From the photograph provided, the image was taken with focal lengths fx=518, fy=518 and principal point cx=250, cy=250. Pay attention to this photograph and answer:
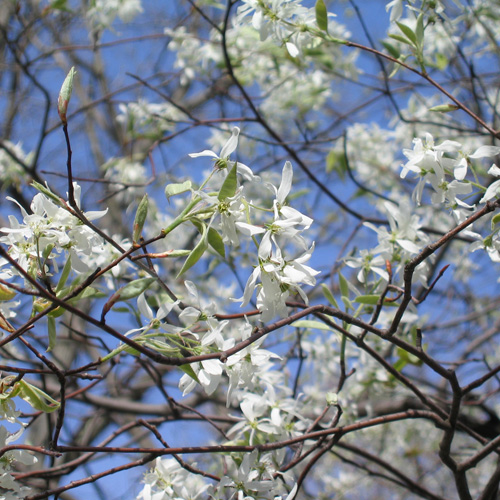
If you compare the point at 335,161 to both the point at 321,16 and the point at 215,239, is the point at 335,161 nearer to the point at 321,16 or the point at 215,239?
the point at 321,16

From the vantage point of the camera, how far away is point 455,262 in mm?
3584

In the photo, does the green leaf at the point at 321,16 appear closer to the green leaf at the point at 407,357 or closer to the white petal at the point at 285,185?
the white petal at the point at 285,185

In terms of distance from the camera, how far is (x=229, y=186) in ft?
2.16

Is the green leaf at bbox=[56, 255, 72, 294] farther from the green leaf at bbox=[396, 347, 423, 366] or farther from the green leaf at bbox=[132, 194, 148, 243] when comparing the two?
the green leaf at bbox=[396, 347, 423, 366]

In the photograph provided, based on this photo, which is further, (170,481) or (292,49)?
(292,49)

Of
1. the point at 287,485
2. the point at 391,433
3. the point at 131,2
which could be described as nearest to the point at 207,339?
the point at 287,485

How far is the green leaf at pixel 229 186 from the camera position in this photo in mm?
645

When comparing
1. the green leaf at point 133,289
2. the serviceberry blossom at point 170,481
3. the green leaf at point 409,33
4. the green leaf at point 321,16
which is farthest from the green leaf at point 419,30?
the serviceberry blossom at point 170,481

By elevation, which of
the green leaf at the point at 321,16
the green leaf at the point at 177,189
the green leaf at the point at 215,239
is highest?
the green leaf at the point at 321,16

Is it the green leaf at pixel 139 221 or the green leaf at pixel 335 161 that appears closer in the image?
the green leaf at pixel 139 221

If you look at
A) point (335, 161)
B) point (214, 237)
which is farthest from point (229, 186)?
point (335, 161)

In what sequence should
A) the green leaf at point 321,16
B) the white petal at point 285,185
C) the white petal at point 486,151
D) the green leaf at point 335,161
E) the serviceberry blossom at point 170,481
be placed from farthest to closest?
the green leaf at point 335,161 → the green leaf at point 321,16 → the serviceberry blossom at point 170,481 → the white petal at point 486,151 → the white petal at point 285,185

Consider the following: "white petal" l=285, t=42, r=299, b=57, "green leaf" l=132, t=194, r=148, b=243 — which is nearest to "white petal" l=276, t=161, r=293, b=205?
"green leaf" l=132, t=194, r=148, b=243

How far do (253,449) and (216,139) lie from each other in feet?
7.51
